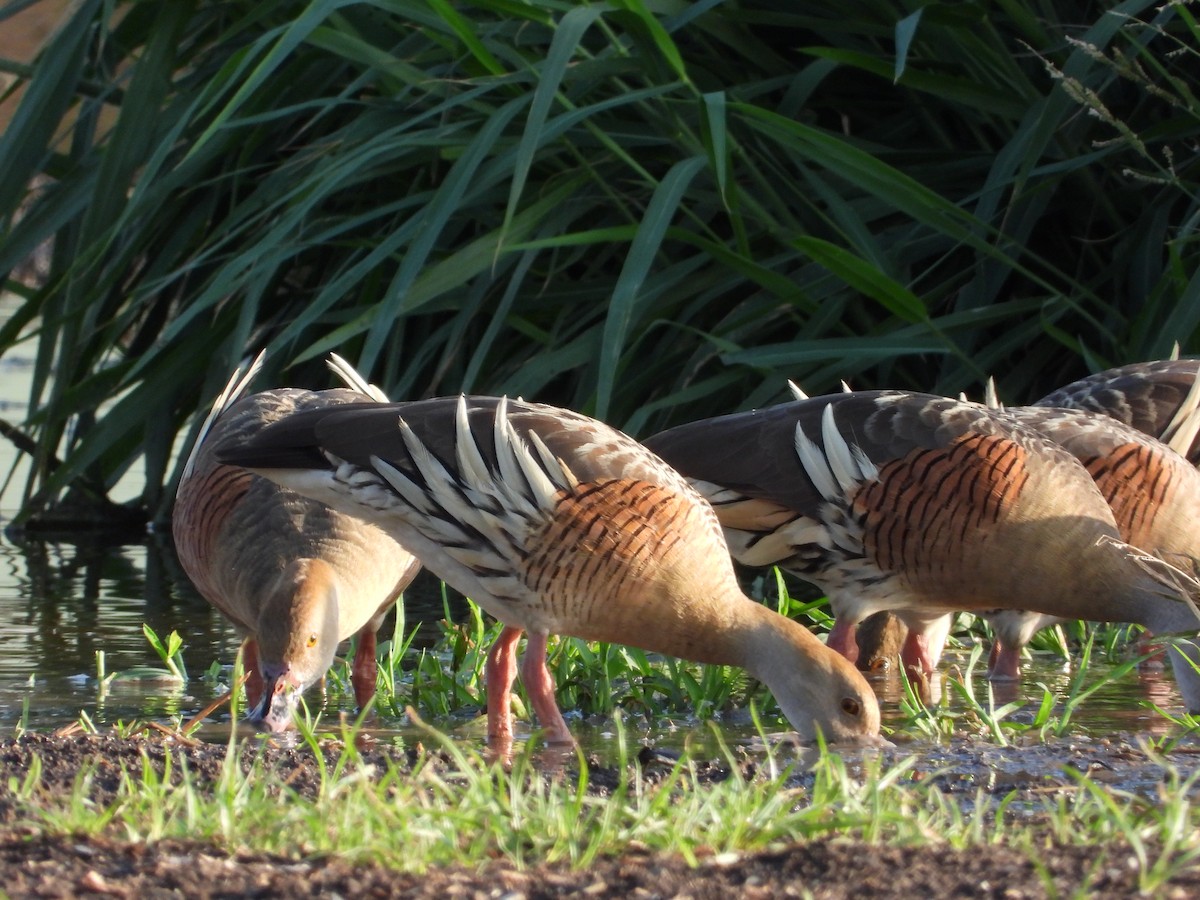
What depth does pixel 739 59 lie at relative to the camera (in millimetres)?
8836

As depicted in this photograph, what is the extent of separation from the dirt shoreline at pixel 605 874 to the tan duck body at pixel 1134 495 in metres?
3.12

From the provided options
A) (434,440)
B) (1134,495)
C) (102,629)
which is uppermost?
(434,440)

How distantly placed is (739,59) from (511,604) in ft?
13.6

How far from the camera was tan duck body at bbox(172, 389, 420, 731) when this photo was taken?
523cm

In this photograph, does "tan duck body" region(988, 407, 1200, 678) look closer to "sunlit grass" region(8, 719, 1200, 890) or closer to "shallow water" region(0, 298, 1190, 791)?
"shallow water" region(0, 298, 1190, 791)

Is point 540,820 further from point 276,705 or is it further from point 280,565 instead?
point 280,565

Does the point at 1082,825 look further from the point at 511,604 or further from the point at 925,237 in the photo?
the point at 925,237

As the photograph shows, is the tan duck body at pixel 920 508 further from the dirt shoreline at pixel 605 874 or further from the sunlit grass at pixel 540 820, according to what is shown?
the dirt shoreline at pixel 605 874

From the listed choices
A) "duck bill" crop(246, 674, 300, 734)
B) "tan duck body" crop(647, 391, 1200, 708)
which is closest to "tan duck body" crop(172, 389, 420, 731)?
"duck bill" crop(246, 674, 300, 734)

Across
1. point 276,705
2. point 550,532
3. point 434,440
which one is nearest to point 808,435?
point 550,532

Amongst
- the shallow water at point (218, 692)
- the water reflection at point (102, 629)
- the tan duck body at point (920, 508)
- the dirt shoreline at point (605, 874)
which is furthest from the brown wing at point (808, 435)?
the dirt shoreline at point (605, 874)

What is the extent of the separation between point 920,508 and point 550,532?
140 cm

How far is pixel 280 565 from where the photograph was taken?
18.7 ft

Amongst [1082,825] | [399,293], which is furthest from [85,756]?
[399,293]
